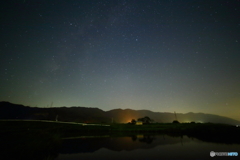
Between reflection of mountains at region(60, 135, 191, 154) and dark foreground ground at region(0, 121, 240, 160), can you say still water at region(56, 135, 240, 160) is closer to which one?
reflection of mountains at region(60, 135, 191, 154)

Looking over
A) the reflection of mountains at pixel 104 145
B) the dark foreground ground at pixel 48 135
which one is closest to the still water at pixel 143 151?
the reflection of mountains at pixel 104 145

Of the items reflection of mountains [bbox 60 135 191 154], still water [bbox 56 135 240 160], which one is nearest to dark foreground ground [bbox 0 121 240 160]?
reflection of mountains [bbox 60 135 191 154]

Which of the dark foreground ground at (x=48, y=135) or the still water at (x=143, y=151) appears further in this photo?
the still water at (x=143, y=151)

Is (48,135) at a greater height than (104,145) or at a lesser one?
greater

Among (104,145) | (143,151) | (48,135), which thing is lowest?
(104,145)

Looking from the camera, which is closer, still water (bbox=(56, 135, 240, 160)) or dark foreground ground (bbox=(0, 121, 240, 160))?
dark foreground ground (bbox=(0, 121, 240, 160))

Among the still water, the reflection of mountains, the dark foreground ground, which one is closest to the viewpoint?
the dark foreground ground

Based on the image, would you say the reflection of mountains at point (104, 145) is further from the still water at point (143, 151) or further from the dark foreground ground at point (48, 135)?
the dark foreground ground at point (48, 135)

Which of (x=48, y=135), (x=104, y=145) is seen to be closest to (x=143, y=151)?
(x=104, y=145)

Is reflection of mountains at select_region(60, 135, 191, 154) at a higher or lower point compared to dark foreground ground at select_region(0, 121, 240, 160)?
lower

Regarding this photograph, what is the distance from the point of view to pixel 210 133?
1570 inches

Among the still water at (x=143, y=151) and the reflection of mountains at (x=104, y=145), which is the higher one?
the still water at (x=143, y=151)

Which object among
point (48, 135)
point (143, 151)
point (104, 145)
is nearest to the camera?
point (143, 151)

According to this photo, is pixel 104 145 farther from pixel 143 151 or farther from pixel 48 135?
pixel 48 135
